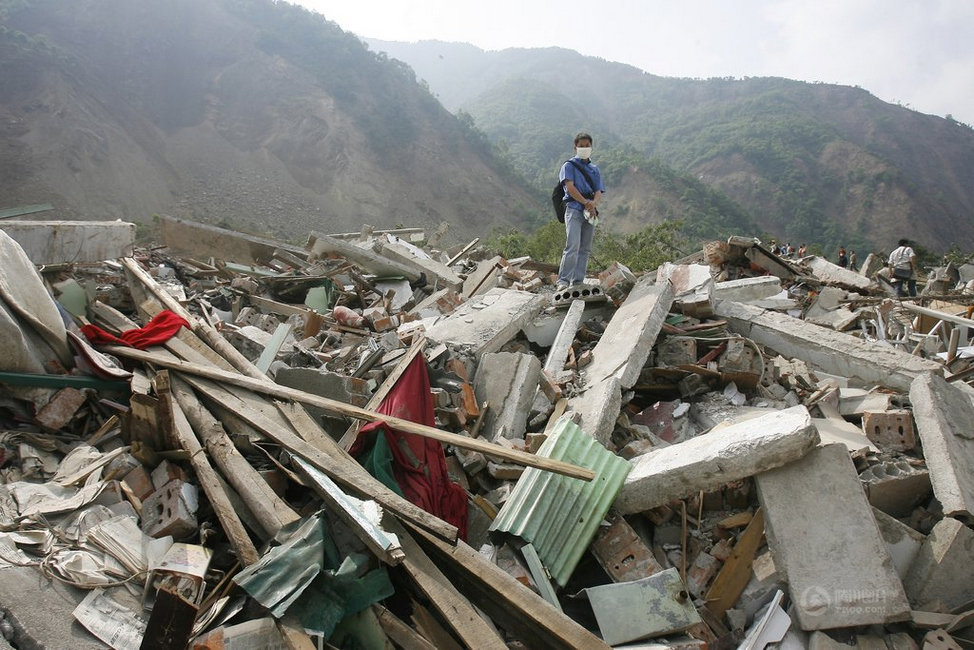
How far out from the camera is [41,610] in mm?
2021

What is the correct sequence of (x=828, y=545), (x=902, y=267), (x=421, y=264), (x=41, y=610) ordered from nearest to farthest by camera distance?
(x=41, y=610) → (x=828, y=545) → (x=421, y=264) → (x=902, y=267)

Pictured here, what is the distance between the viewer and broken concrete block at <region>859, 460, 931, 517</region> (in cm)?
319

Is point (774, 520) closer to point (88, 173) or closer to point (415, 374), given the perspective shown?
point (415, 374)

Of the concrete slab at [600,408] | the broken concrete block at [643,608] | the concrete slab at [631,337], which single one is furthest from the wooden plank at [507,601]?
the concrete slab at [631,337]

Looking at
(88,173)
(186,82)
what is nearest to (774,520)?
(88,173)

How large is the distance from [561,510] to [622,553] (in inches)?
15.0

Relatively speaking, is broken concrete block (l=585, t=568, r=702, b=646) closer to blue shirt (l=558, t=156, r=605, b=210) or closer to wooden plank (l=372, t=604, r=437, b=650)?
wooden plank (l=372, t=604, r=437, b=650)

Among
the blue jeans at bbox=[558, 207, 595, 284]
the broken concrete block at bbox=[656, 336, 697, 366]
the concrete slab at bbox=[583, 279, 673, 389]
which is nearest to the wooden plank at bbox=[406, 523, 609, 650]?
the concrete slab at bbox=[583, 279, 673, 389]

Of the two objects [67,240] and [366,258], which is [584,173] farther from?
[67,240]

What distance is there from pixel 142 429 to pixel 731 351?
4203mm

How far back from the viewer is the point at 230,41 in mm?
38469

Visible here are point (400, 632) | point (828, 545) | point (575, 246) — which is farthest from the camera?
point (575, 246)

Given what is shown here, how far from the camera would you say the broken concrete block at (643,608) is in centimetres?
259

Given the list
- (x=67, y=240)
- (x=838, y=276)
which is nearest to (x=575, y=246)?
(x=67, y=240)
